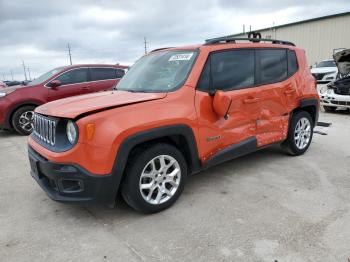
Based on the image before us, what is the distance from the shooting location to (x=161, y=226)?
9.89 feet

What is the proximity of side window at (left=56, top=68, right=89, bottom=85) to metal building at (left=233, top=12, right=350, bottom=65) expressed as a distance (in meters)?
21.0

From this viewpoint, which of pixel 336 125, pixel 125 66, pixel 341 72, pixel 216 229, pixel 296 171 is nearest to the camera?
pixel 216 229

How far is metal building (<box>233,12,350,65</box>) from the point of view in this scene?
27.9 m

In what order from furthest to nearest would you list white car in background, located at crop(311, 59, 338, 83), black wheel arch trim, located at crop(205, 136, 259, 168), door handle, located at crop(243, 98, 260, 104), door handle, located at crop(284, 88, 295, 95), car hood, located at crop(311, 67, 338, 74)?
1. car hood, located at crop(311, 67, 338, 74)
2. white car in background, located at crop(311, 59, 338, 83)
3. door handle, located at crop(284, 88, 295, 95)
4. door handle, located at crop(243, 98, 260, 104)
5. black wheel arch trim, located at crop(205, 136, 259, 168)

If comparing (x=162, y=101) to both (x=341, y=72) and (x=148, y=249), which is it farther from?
(x=341, y=72)

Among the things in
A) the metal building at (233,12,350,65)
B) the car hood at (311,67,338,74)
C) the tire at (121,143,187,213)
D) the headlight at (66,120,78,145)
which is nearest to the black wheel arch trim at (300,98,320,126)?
the tire at (121,143,187,213)

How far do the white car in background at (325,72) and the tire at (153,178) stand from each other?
1657 centimetres

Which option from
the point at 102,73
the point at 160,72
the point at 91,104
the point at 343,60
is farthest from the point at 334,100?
the point at 91,104

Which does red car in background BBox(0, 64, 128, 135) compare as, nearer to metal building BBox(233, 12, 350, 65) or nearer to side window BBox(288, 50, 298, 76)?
side window BBox(288, 50, 298, 76)

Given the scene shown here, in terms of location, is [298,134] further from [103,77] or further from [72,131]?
[103,77]

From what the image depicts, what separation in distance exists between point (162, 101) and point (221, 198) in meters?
1.30

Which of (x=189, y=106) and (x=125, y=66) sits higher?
(x=125, y=66)

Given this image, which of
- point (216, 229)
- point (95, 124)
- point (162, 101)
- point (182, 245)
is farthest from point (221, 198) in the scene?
point (95, 124)

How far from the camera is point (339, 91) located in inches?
351
